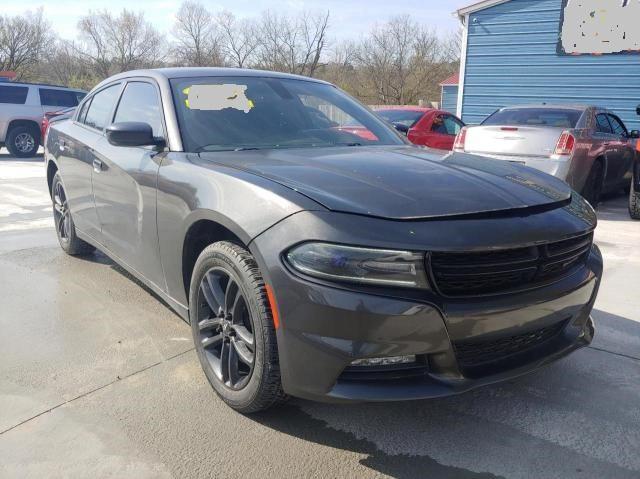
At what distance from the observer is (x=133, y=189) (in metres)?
3.26

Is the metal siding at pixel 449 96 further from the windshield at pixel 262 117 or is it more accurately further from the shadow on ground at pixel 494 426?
the shadow on ground at pixel 494 426

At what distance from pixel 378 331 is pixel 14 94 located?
51.8ft

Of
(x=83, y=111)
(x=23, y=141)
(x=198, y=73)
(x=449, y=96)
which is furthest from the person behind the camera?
(x=449, y=96)

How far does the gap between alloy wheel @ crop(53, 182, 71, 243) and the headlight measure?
357 centimetres

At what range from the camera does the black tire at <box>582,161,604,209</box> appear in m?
7.64

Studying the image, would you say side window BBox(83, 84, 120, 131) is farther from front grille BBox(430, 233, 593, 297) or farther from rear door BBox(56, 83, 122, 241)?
front grille BBox(430, 233, 593, 297)

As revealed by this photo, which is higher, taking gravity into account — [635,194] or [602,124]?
[602,124]

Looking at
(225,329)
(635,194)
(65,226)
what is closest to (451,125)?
(635,194)

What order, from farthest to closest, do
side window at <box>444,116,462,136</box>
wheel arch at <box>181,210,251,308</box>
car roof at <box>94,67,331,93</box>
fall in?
1. side window at <box>444,116,462,136</box>
2. car roof at <box>94,67,331,93</box>
3. wheel arch at <box>181,210,251,308</box>

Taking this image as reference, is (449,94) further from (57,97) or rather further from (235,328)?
(235,328)

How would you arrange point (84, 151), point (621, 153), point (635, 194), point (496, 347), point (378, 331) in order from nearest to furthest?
point (378, 331), point (496, 347), point (84, 151), point (635, 194), point (621, 153)

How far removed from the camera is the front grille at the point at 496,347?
2.12m

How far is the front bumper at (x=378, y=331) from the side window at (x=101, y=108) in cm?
246

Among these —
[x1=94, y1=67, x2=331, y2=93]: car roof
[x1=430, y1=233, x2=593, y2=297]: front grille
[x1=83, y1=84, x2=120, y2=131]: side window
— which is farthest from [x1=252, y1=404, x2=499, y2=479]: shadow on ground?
[x1=83, y1=84, x2=120, y2=131]: side window
